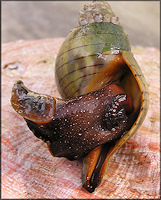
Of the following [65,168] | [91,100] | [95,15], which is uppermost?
[95,15]

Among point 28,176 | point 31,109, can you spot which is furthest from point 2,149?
point 31,109

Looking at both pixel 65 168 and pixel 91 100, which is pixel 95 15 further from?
pixel 65 168

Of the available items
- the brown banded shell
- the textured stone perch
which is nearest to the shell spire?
the brown banded shell

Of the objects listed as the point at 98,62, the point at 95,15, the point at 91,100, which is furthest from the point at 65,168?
the point at 95,15

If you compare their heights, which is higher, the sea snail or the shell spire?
the shell spire

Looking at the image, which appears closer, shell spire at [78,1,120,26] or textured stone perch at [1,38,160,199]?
textured stone perch at [1,38,160,199]

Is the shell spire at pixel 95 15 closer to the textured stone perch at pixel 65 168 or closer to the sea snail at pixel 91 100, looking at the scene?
the sea snail at pixel 91 100

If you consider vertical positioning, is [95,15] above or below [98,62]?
above

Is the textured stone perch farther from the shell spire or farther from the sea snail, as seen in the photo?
the shell spire
